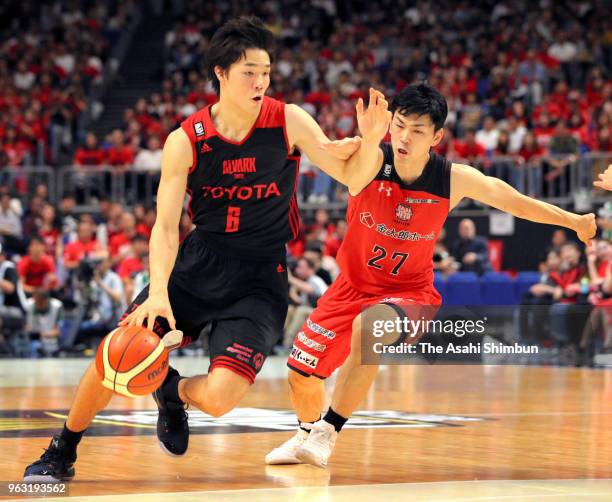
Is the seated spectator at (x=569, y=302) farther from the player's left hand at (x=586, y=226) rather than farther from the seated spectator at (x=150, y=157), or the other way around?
the player's left hand at (x=586, y=226)

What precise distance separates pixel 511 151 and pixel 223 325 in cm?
1409

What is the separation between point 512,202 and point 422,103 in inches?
27.8

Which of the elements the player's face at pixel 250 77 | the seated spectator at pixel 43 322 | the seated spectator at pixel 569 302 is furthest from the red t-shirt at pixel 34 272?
the player's face at pixel 250 77

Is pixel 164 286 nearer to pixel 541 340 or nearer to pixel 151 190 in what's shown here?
pixel 541 340

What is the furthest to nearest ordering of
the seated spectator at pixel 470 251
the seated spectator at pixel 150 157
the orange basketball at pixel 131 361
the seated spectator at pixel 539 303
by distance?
the seated spectator at pixel 150 157
the seated spectator at pixel 470 251
the seated spectator at pixel 539 303
the orange basketball at pixel 131 361

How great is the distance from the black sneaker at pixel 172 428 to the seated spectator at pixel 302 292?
966 cm

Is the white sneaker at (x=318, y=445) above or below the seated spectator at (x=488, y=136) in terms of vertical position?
below

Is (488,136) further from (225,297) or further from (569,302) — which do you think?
Answer: (225,297)

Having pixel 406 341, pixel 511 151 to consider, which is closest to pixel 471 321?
pixel 406 341

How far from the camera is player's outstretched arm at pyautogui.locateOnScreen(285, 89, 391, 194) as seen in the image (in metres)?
5.60

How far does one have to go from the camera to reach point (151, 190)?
20172mm

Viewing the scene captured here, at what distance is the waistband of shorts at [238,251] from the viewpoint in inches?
243

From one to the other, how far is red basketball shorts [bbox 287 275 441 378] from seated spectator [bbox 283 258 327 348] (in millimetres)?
9122

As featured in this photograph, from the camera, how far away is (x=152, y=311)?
5645mm
